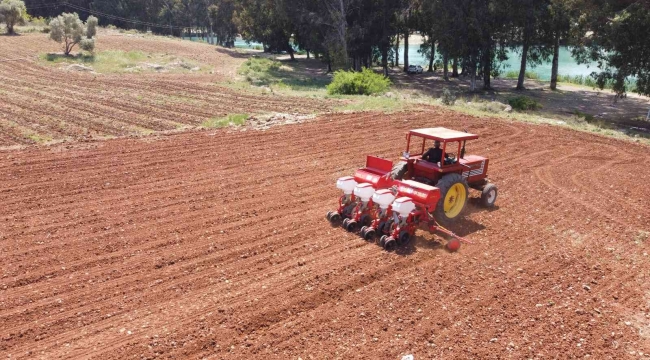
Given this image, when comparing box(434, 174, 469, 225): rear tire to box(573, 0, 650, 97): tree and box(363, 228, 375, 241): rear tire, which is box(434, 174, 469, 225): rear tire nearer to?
box(363, 228, 375, 241): rear tire

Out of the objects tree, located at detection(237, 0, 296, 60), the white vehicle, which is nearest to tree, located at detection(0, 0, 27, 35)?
tree, located at detection(237, 0, 296, 60)

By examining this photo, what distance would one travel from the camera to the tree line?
28047 millimetres

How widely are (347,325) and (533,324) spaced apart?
9.43 ft

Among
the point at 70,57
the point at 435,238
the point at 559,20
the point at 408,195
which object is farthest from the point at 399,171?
the point at 70,57

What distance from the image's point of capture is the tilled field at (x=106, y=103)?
1888cm

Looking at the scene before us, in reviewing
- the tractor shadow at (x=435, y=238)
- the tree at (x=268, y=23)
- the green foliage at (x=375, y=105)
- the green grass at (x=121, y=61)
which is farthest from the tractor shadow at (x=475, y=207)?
the tree at (x=268, y=23)

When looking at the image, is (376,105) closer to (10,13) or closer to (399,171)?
(399,171)

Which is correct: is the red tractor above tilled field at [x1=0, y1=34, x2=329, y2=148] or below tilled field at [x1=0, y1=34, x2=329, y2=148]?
below

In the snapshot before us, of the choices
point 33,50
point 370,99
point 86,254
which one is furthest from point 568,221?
point 33,50

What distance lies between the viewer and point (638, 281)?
8875 millimetres

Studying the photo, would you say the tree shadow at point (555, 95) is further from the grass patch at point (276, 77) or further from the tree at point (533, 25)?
the grass patch at point (276, 77)

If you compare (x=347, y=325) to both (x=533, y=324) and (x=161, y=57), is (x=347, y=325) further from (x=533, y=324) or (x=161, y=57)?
(x=161, y=57)

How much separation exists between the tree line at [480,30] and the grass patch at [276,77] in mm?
3165

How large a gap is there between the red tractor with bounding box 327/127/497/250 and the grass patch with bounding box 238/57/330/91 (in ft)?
81.0
